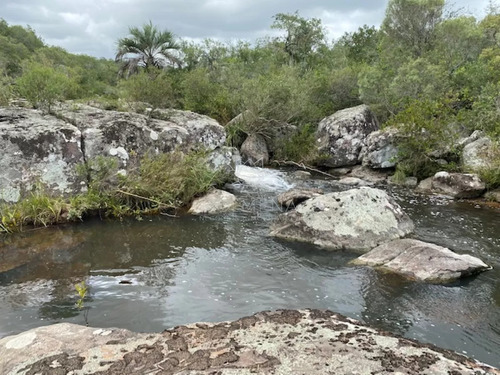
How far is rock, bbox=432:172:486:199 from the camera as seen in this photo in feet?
40.2

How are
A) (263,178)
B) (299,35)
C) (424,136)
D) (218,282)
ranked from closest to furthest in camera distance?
(218,282)
(424,136)
(263,178)
(299,35)

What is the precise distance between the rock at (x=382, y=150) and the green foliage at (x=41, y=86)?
11.6 metres

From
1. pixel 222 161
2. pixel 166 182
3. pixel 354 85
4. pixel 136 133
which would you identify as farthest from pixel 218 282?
pixel 354 85

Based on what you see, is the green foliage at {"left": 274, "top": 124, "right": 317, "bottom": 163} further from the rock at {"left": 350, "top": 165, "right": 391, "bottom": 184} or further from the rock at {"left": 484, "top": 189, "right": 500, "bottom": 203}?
the rock at {"left": 484, "top": 189, "right": 500, "bottom": 203}

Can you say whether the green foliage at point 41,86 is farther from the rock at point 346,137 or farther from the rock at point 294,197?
the rock at point 346,137

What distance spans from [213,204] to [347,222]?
3905mm

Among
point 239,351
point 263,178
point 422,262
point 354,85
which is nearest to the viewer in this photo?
point 239,351

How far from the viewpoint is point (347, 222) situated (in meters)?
8.41

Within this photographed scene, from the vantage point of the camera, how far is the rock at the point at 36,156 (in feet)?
30.6

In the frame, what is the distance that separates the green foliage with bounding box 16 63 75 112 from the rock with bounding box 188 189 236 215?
499 cm

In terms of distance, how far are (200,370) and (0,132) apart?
8973 mm

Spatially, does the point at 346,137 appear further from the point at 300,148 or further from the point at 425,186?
the point at 425,186

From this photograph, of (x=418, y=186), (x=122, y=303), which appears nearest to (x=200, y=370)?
(x=122, y=303)

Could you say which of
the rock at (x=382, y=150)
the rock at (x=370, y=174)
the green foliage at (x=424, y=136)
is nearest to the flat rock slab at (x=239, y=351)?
the green foliage at (x=424, y=136)
